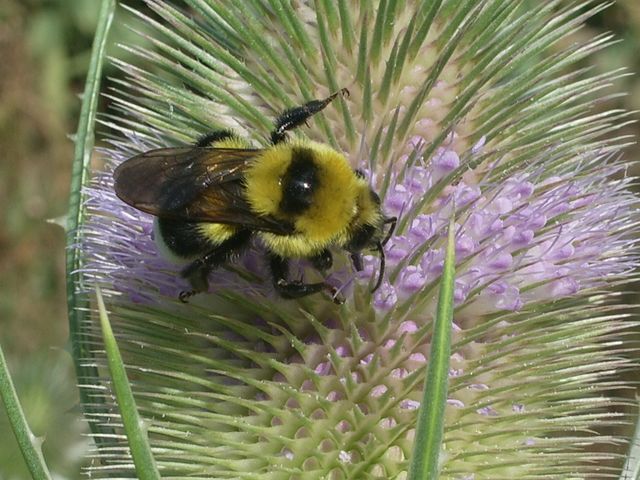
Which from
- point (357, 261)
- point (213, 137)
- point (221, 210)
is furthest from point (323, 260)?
point (213, 137)

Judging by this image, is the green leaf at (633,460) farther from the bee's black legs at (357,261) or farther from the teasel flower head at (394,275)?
the bee's black legs at (357,261)

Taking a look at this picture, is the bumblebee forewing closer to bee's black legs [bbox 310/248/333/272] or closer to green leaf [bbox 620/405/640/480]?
bee's black legs [bbox 310/248/333/272]

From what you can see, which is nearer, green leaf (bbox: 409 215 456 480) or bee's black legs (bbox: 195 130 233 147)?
green leaf (bbox: 409 215 456 480)

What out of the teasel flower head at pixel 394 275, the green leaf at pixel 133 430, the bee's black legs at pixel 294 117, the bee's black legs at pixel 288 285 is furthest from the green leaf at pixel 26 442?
the bee's black legs at pixel 294 117

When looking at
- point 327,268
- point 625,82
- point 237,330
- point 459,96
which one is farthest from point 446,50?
point 625,82

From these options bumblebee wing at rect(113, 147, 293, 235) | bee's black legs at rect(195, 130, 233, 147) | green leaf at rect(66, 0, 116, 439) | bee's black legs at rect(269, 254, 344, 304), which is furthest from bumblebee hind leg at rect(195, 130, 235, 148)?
green leaf at rect(66, 0, 116, 439)

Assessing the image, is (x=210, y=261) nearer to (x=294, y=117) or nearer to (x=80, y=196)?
(x=294, y=117)

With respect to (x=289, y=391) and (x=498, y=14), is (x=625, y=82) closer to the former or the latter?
(x=498, y=14)
